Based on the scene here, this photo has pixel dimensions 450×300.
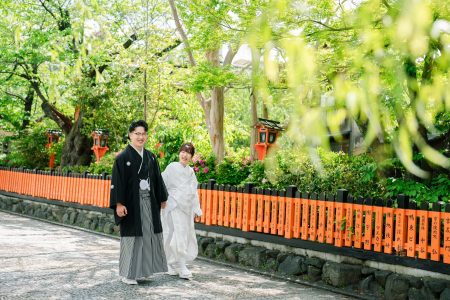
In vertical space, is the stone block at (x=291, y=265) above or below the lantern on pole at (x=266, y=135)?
below

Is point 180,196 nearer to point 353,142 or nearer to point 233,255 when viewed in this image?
point 233,255

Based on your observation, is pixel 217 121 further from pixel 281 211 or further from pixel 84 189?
pixel 281 211

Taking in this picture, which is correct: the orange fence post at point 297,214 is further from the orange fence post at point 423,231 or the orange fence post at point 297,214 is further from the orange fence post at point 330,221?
the orange fence post at point 423,231

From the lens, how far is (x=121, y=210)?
22.4ft

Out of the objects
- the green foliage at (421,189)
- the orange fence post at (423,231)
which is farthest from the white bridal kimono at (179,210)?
the orange fence post at (423,231)

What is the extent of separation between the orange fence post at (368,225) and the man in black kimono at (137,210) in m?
2.59

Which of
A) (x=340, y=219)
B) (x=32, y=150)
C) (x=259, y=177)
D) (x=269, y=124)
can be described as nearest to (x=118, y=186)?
(x=340, y=219)

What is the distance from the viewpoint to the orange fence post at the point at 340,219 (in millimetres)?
7465

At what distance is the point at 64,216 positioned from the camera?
50.5 ft

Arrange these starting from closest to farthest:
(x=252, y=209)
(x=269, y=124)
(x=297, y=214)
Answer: (x=297, y=214) → (x=252, y=209) → (x=269, y=124)

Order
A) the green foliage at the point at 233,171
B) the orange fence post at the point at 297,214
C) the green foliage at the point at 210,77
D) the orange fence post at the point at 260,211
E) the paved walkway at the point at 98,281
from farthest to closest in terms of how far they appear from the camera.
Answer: the green foliage at the point at 233,171 < the green foliage at the point at 210,77 < the orange fence post at the point at 260,211 < the orange fence post at the point at 297,214 < the paved walkway at the point at 98,281

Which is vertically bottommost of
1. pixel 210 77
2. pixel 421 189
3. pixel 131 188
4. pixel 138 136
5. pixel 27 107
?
pixel 131 188

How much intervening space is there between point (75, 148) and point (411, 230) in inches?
639

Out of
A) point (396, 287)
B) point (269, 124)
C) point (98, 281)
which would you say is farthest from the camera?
point (269, 124)
